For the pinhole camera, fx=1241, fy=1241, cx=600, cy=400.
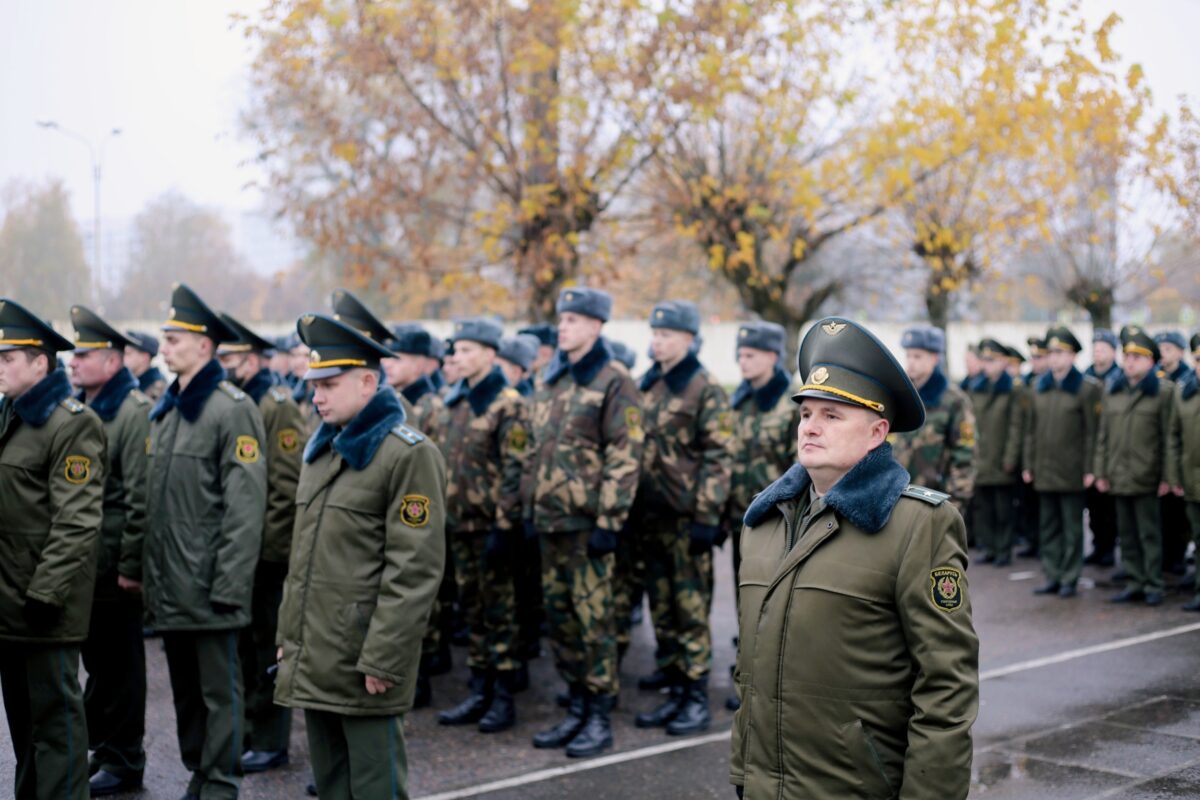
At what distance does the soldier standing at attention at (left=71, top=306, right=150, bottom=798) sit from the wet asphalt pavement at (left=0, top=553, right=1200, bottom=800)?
24 centimetres

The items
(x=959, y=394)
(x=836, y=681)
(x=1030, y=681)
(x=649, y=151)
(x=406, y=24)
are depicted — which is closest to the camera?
(x=836, y=681)

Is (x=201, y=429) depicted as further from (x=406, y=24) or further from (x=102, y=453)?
(x=406, y=24)

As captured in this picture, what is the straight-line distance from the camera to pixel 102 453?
579 cm

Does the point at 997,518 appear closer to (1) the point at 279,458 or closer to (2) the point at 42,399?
(1) the point at 279,458

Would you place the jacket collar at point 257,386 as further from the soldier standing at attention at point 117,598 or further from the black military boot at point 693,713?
the black military boot at point 693,713

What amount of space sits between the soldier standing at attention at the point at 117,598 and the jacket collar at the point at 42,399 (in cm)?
53

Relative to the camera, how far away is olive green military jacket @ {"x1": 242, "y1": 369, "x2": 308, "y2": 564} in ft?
23.3

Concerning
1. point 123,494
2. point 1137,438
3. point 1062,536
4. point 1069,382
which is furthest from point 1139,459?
point 123,494

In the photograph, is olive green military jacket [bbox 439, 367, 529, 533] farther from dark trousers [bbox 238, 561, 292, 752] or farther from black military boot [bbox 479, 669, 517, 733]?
dark trousers [bbox 238, 561, 292, 752]

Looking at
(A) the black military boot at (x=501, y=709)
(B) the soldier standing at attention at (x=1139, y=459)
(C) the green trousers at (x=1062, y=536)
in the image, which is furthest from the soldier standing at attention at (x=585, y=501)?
(B) the soldier standing at attention at (x=1139, y=459)

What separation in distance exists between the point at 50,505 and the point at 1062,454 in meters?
9.69

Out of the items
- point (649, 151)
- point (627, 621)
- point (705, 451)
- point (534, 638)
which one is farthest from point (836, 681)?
point (649, 151)

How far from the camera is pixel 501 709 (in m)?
7.61

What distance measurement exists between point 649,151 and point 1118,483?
21.6 ft
